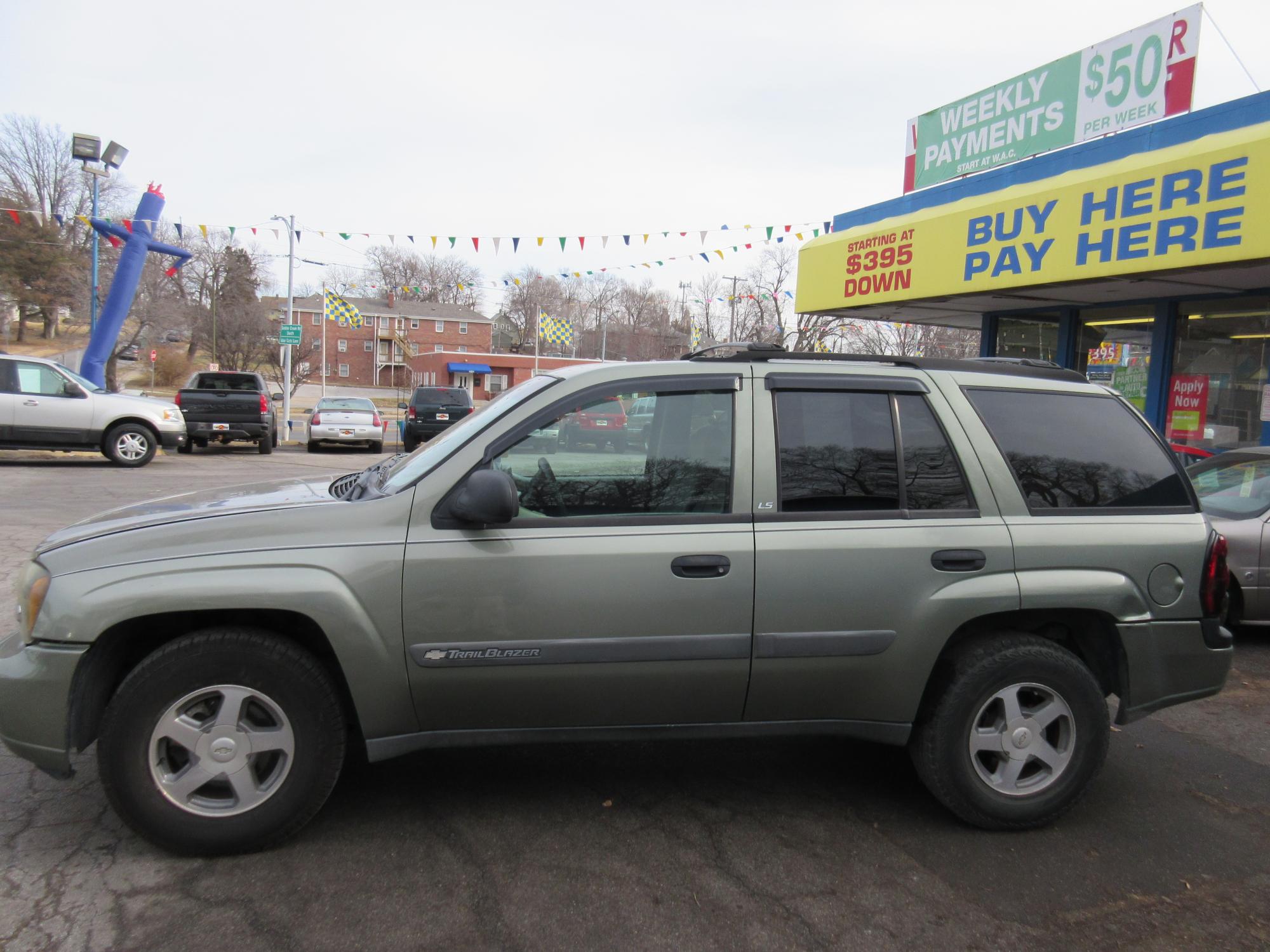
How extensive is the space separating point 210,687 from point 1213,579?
3.82 metres

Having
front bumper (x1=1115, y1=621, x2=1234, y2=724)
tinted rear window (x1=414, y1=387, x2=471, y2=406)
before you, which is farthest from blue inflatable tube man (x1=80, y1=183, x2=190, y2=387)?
front bumper (x1=1115, y1=621, x2=1234, y2=724)

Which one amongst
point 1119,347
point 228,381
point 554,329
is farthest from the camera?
point 554,329

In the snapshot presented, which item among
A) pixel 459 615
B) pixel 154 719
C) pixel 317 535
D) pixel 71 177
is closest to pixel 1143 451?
pixel 459 615

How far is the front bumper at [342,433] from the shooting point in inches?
848

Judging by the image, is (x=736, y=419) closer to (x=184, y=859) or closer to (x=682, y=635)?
(x=682, y=635)

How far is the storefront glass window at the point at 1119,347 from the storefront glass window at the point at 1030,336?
21.7 inches

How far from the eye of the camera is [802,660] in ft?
10.8

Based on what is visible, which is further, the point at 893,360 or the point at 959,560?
the point at 893,360

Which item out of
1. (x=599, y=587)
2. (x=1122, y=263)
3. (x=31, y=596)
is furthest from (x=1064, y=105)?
(x=31, y=596)

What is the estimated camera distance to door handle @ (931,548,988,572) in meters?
3.35

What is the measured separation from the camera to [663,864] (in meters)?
3.11

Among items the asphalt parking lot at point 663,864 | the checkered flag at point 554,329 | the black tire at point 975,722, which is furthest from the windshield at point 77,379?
the checkered flag at point 554,329

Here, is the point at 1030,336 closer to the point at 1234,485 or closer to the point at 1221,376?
the point at 1221,376

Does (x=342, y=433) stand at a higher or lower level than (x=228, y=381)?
lower
